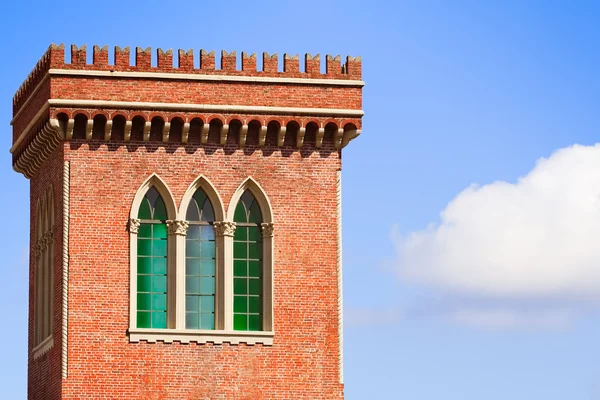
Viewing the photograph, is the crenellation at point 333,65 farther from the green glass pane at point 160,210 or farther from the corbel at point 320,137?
the green glass pane at point 160,210

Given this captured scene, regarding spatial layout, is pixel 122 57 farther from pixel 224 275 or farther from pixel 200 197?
pixel 224 275

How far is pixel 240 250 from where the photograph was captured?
4716 cm

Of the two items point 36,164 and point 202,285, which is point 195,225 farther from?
point 36,164

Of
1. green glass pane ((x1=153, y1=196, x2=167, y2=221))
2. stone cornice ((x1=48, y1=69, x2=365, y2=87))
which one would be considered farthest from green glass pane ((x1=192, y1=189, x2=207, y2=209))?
stone cornice ((x1=48, y1=69, x2=365, y2=87))

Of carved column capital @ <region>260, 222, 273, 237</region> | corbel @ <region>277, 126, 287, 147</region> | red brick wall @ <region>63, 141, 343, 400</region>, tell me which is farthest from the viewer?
corbel @ <region>277, 126, 287, 147</region>

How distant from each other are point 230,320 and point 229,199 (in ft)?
9.96

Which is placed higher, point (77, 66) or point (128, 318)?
point (77, 66)

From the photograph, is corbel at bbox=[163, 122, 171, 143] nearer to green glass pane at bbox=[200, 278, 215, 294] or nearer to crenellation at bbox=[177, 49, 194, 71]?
crenellation at bbox=[177, 49, 194, 71]

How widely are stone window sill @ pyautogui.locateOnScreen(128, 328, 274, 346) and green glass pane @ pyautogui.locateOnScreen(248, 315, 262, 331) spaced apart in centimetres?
33

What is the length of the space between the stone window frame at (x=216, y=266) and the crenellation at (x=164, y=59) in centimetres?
281

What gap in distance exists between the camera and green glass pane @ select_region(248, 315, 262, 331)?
154ft

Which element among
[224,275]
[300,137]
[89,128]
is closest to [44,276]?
[89,128]

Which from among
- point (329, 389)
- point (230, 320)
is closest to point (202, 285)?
point (230, 320)

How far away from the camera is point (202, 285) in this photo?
46875 millimetres
